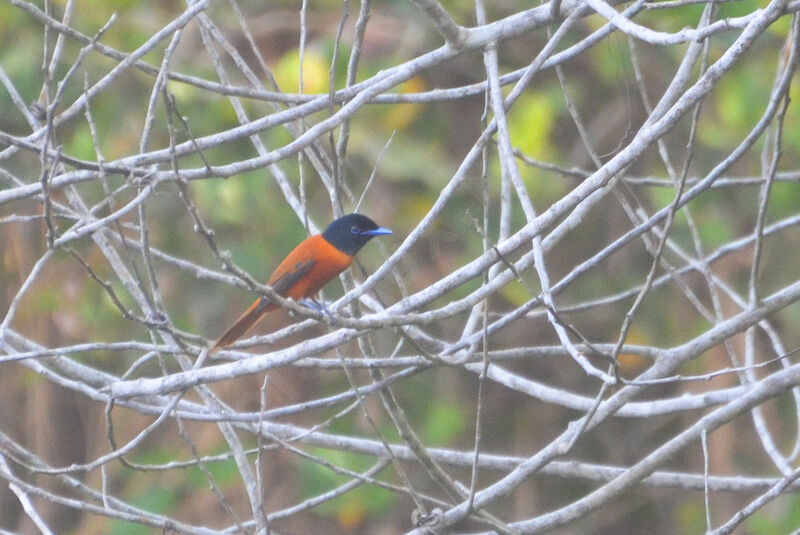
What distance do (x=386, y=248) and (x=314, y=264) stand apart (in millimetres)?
2217

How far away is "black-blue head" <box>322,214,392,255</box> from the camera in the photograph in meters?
4.85

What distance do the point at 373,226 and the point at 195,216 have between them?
2.68m

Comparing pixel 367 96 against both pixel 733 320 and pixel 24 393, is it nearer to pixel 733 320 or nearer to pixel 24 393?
pixel 733 320

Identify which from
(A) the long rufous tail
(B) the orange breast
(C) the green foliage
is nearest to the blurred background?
(C) the green foliage

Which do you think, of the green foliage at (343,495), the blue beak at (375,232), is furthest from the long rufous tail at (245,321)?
the green foliage at (343,495)

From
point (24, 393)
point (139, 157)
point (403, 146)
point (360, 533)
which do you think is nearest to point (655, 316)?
point (403, 146)

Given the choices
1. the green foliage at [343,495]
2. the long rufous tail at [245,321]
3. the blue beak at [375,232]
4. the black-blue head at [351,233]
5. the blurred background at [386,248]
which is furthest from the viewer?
the green foliage at [343,495]

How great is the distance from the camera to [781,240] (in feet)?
25.7

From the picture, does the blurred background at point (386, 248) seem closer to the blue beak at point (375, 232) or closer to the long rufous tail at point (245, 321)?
the blue beak at point (375, 232)

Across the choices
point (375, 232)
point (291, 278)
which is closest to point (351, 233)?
point (375, 232)

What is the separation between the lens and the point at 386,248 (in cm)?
726

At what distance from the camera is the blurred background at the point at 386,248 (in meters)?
7.23

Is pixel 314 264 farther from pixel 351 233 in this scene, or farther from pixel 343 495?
pixel 343 495

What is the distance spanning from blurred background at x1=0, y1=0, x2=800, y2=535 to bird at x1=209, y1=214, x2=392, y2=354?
71.8 inches
